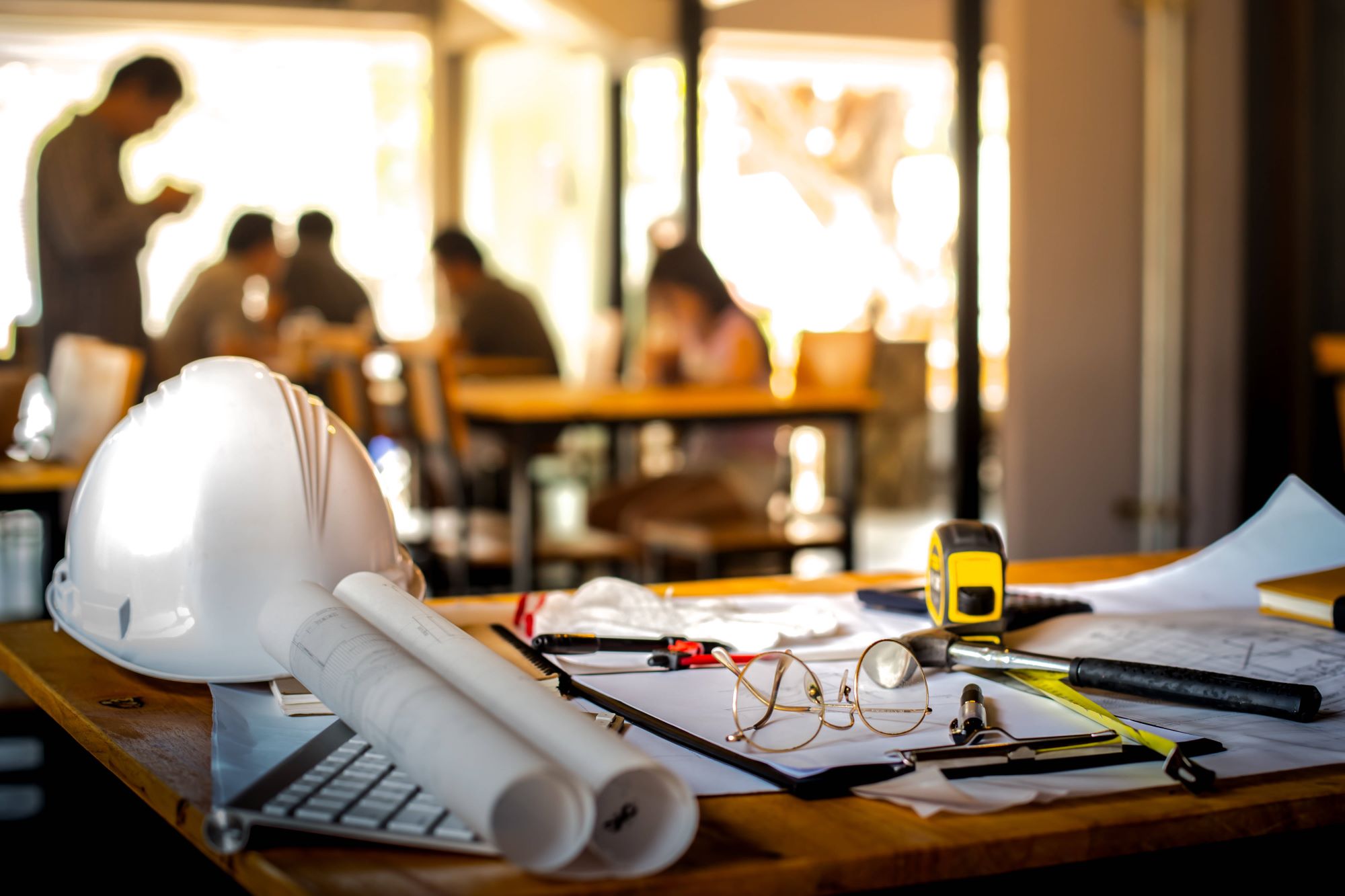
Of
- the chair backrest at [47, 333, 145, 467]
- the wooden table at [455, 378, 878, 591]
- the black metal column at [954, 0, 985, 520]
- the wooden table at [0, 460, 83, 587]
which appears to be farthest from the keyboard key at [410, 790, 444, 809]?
the black metal column at [954, 0, 985, 520]

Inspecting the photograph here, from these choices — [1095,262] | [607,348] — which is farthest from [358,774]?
[607,348]

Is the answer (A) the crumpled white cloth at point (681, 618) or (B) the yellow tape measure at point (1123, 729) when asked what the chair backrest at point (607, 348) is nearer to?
(A) the crumpled white cloth at point (681, 618)

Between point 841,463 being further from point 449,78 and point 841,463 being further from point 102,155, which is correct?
point 449,78

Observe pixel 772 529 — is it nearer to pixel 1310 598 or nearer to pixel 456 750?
pixel 1310 598

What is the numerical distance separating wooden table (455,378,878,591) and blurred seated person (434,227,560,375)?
1987mm

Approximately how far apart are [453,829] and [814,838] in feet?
0.58

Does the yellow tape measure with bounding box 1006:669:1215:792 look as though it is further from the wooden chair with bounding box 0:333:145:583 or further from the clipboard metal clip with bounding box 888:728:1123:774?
the wooden chair with bounding box 0:333:145:583

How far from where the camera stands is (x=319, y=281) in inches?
278

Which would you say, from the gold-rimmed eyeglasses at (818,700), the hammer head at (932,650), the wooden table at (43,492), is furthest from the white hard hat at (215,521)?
the wooden table at (43,492)

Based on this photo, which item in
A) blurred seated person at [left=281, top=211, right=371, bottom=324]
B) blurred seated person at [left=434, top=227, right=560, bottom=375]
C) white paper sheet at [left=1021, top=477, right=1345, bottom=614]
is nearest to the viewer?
white paper sheet at [left=1021, top=477, right=1345, bottom=614]

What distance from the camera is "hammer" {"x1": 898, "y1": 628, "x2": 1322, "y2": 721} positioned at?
0.84 m

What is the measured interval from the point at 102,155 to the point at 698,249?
2001 mm

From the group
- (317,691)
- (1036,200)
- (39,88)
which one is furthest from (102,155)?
(39,88)

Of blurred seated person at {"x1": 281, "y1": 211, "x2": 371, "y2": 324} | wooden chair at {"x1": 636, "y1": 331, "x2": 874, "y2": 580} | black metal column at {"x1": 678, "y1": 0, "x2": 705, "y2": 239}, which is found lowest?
wooden chair at {"x1": 636, "y1": 331, "x2": 874, "y2": 580}
